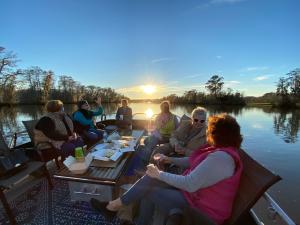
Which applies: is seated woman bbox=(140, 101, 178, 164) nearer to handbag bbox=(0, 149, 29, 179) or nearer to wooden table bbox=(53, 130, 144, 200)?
wooden table bbox=(53, 130, 144, 200)

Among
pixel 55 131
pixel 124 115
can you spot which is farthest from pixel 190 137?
pixel 124 115

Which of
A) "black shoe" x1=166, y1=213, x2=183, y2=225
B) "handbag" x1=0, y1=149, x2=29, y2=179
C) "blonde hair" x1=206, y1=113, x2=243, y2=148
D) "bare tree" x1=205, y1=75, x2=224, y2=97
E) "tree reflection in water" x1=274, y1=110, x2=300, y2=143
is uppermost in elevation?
"bare tree" x1=205, y1=75, x2=224, y2=97

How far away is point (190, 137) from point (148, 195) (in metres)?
1.51

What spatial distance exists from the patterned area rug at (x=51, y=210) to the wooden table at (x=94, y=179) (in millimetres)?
151

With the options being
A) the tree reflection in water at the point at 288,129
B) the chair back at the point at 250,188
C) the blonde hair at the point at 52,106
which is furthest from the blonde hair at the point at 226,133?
the tree reflection in water at the point at 288,129

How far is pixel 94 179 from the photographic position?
2.02 metres

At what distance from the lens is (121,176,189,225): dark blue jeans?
156cm

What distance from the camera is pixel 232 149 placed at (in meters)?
1.34

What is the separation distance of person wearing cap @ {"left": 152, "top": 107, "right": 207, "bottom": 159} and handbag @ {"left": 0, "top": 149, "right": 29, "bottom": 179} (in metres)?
1.94

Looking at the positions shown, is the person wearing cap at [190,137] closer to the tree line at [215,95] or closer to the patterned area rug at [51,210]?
the patterned area rug at [51,210]

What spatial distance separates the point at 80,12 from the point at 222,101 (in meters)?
43.8

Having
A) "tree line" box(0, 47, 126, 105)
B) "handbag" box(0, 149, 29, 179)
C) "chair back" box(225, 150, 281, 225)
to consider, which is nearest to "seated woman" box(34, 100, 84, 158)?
"handbag" box(0, 149, 29, 179)

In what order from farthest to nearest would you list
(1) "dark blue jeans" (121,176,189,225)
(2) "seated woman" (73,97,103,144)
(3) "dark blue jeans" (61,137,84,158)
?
A: (2) "seated woman" (73,97,103,144), (3) "dark blue jeans" (61,137,84,158), (1) "dark blue jeans" (121,176,189,225)

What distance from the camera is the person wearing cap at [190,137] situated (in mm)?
2793
